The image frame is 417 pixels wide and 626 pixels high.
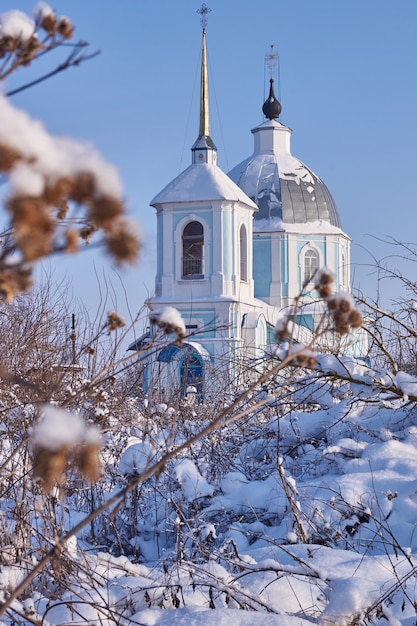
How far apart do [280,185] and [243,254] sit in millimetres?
5236

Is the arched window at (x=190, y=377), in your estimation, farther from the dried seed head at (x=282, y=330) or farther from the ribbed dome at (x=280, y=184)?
the ribbed dome at (x=280, y=184)

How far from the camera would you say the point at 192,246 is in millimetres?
26172

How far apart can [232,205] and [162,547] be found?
20903mm

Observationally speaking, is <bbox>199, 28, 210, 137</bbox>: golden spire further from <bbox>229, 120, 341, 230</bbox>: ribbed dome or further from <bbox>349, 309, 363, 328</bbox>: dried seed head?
<bbox>349, 309, 363, 328</bbox>: dried seed head

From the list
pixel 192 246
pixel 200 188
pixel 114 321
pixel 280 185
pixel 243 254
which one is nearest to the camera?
pixel 114 321

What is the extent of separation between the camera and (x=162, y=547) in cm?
514

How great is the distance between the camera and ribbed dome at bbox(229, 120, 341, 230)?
101ft

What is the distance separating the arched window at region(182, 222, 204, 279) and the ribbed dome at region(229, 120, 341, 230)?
15.5ft

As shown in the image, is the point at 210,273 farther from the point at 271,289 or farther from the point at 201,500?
the point at 201,500

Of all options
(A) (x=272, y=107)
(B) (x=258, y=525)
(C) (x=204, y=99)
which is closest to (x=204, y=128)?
(C) (x=204, y=99)

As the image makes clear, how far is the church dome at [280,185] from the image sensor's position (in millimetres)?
30672

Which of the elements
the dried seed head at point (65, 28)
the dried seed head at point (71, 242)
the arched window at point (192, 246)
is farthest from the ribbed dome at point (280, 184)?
the dried seed head at point (71, 242)

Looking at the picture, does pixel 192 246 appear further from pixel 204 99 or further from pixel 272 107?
pixel 272 107

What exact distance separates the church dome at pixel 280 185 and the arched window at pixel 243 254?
3.54 metres
